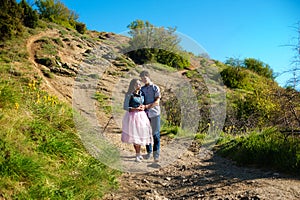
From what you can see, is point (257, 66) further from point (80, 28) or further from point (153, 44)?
point (153, 44)

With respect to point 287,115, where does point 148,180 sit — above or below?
below

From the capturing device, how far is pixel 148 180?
4.87 meters

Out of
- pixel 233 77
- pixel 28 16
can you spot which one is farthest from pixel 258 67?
pixel 28 16

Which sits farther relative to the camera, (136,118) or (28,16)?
(28,16)

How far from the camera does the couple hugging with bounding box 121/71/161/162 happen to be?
5785 millimetres

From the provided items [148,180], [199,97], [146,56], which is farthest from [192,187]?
[199,97]

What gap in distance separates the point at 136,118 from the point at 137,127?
0.18m

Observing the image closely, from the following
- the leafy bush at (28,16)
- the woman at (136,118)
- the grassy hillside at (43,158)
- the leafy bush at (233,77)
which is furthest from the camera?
the leafy bush at (233,77)

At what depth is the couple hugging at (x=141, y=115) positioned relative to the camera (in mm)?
5785

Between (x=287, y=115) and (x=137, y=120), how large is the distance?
278 cm

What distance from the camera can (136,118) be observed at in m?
5.78

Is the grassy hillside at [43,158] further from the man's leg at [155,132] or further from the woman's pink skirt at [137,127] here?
the man's leg at [155,132]

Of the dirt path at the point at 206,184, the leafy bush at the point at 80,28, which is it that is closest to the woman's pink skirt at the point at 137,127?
the dirt path at the point at 206,184

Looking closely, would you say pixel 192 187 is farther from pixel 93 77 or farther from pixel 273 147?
pixel 93 77
